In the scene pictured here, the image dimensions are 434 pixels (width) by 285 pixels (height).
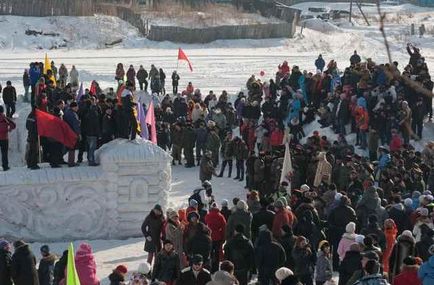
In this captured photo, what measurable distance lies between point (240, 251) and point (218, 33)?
121ft

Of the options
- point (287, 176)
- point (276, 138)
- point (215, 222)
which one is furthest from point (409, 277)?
point (276, 138)

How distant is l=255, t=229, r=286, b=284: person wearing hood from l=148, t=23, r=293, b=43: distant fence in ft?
117

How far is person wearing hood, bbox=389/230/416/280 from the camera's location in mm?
14765

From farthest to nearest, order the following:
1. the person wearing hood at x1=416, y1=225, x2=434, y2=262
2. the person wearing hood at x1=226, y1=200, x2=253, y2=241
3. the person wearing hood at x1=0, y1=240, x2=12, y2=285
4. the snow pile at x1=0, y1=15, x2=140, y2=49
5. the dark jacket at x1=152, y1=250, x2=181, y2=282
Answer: the snow pile at x1=0, y1=15, x2=140, y2=49 → the person wearing hood at x1=226, y1=200, x2=253, y2=241 → the person wearing hood at x1=416, y1=225, x2=434, y2=262 → the person wearing hood at x1=0, y1=240, x2=12, y2=285 → the dark jacket at x1=152, y1=250, x2=181, y2=282

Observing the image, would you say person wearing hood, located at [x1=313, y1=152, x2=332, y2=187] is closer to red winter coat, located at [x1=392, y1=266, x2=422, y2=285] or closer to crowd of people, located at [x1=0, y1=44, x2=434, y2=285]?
crowd of people, located at [x1=0, y1=44, x2=434, y2=285]

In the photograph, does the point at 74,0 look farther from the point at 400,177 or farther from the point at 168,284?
the point at 168,284

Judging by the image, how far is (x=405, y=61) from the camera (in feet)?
152

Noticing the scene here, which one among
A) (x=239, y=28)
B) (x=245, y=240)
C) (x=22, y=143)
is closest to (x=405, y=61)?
(x=239, y=28)

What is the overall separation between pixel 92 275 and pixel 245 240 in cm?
233

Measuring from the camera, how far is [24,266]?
47.5 feet

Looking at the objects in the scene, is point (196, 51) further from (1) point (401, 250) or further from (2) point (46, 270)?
(2) point (46, 270)

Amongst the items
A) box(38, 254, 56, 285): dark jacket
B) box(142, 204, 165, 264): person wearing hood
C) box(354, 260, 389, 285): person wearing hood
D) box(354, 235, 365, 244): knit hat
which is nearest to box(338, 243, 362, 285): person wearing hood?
box(354, 235, 365, 244): knit hat

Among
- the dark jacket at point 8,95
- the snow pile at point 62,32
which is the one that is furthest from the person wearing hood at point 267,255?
the snow pile at point 62,32

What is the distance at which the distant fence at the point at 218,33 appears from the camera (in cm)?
5041
